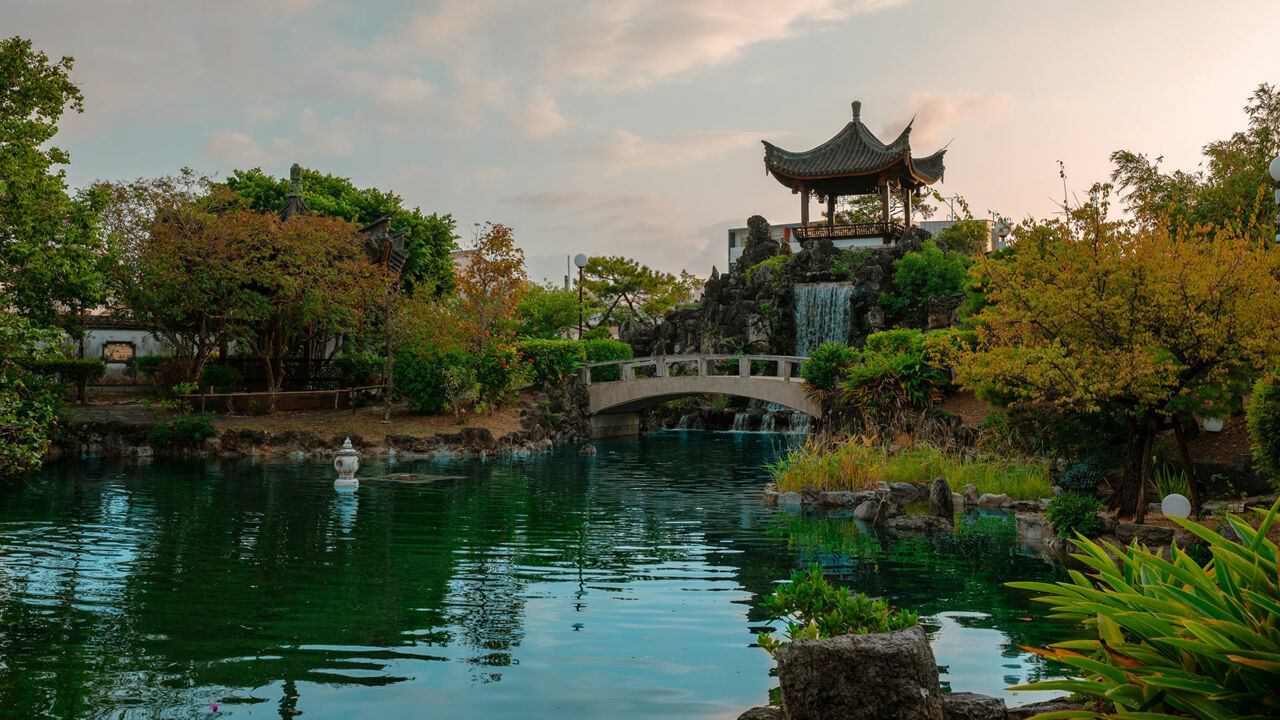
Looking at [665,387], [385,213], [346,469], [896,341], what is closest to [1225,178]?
[896,341]

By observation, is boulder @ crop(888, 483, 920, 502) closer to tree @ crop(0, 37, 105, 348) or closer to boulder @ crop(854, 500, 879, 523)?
boulder @ crop(854, 500, 879, 523)

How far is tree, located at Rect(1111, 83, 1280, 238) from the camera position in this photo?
2369cm

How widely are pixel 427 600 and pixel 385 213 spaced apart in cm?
3461

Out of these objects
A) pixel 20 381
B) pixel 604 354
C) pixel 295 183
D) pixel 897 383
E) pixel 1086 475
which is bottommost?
pixel 1086 475

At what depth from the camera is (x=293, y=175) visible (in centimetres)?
3247

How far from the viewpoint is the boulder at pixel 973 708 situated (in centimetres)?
470

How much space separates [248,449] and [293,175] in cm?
1332

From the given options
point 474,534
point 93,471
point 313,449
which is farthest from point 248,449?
point 474,534

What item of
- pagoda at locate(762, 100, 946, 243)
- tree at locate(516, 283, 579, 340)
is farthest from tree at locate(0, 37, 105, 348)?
pagoda at locate(762, 100, 946, 243)

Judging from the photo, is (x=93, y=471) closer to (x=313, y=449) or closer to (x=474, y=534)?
(x=313, y=449)

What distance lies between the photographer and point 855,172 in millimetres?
41031

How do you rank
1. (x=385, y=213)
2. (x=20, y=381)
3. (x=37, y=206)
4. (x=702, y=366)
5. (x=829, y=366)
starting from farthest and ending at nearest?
1. (x=385, y=213)
2. (x=702, y=366)
3. (x=829, y=366)
4. (x=37, y=206)
5. (x=20, y=381)

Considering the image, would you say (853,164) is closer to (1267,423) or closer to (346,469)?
(346,469)

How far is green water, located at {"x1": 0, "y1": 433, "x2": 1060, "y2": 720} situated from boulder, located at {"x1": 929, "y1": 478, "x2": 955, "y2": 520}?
Answer: 5.29 ft
